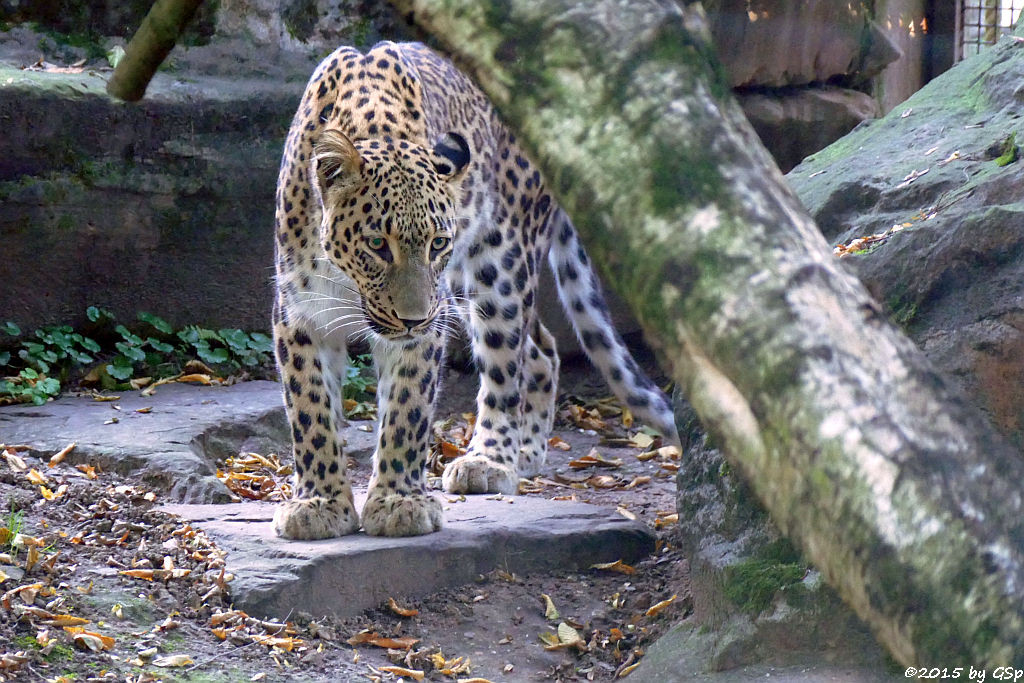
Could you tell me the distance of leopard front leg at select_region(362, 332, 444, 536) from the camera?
4.98 metres

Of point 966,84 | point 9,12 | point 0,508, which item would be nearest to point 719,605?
point 0,508

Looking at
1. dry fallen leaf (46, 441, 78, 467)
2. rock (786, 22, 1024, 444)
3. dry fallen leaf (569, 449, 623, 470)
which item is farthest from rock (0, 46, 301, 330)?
rock (786, 22, 1024, 444)

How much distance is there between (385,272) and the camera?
4.63 meters

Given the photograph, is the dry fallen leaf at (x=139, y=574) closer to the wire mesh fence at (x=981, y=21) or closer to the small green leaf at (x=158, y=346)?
the small green leaf at (x=158, y=346)

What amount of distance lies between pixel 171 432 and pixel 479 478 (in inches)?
66.0

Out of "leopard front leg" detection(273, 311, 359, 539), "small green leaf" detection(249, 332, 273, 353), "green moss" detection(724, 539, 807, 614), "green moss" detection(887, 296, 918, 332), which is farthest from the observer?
"small green leaf" detection(249, 332, 273, 353)

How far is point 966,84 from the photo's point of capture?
5977mm

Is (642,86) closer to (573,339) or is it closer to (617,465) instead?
(617,465)

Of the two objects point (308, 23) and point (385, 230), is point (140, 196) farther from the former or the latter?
point (385, 230)

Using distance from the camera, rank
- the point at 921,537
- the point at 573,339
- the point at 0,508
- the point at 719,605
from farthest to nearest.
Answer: the point at 573,339 < the point at 0,508 < the point at 719,605 < the point at 921,537

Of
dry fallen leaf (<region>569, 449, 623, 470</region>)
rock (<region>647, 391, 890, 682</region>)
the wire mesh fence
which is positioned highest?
the wire mesh fence

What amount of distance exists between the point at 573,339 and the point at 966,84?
12.0 ft

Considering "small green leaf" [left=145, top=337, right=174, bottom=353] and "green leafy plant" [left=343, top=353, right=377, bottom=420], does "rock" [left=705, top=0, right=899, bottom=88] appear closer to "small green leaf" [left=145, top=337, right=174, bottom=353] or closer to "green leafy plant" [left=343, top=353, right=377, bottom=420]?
"green leafy plant" [left=343, top=353, right=377, bottom=420]

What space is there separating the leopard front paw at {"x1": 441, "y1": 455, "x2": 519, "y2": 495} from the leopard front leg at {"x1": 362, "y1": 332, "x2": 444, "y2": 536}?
99cm
